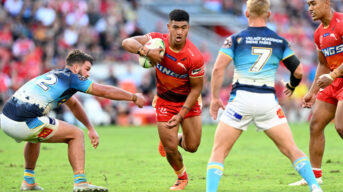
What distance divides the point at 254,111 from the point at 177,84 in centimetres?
227

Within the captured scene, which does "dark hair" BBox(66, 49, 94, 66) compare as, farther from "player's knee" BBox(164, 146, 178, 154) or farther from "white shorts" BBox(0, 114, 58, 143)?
"player's knee" BBox(164, 146, 178, 154)

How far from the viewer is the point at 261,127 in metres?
7.10

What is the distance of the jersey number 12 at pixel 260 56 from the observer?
7.08 meters

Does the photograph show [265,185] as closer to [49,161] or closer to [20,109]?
[20,109]

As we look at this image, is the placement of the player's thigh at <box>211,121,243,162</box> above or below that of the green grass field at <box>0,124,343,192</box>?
above

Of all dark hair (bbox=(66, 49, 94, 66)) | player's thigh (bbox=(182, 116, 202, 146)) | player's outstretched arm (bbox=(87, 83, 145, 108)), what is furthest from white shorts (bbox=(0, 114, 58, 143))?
player's thigh (bbox=(182, 116, 202, 146))

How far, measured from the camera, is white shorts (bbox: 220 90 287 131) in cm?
702

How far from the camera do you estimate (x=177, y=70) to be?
347 inches

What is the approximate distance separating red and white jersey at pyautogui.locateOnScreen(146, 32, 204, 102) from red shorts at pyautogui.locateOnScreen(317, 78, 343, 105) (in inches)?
76.5

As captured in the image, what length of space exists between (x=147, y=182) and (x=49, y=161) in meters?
3.93

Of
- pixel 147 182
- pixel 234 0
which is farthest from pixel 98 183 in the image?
pixel 234 0

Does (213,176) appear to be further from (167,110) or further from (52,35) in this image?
(52,35)

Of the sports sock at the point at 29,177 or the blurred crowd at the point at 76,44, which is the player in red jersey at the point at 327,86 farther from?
the blurred crowd at the point at 76,44

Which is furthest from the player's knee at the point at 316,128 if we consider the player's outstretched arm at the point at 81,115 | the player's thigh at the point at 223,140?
the player's outstretched arm at the point at 81,115
